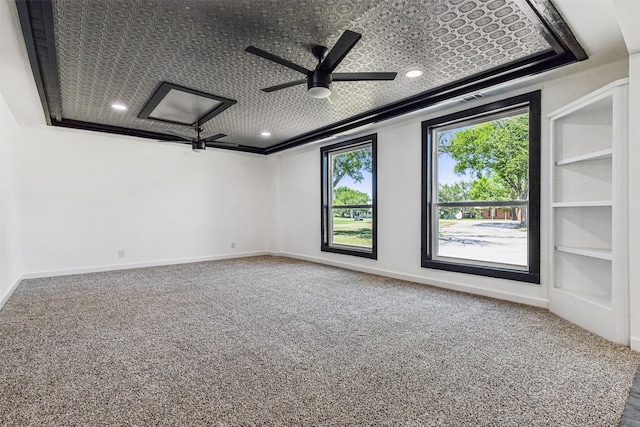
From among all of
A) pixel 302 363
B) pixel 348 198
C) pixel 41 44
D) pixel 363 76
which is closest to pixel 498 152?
pixel 363 76

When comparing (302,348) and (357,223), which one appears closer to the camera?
(302,348)

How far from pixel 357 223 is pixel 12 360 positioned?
4.51 metres

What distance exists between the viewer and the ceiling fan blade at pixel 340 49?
2.05m

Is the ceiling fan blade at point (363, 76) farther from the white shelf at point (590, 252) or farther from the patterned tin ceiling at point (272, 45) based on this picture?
the white shelf at point (590, 252)

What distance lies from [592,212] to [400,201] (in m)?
2.19

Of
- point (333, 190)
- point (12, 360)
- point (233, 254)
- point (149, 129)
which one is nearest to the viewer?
point (12, 360)

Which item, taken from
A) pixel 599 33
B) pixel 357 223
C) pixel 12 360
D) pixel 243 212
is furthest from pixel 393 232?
pixel 12 360

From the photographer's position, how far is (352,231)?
566 centimetres

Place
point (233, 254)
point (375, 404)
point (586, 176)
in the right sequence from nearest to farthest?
point (375, 404), point (586, 176), point (233, 254)

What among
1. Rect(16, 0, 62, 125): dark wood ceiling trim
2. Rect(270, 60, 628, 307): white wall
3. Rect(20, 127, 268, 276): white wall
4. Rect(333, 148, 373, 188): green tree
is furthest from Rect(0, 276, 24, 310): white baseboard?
Rect(333, 148, 373, 188): green tree

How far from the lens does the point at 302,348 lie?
227 cm

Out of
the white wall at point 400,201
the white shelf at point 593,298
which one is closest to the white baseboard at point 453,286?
the white wall at point 400,201

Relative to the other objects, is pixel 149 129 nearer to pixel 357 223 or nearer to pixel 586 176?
pixel 357 223

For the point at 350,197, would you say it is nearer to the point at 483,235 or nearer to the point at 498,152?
the point at 483,235
